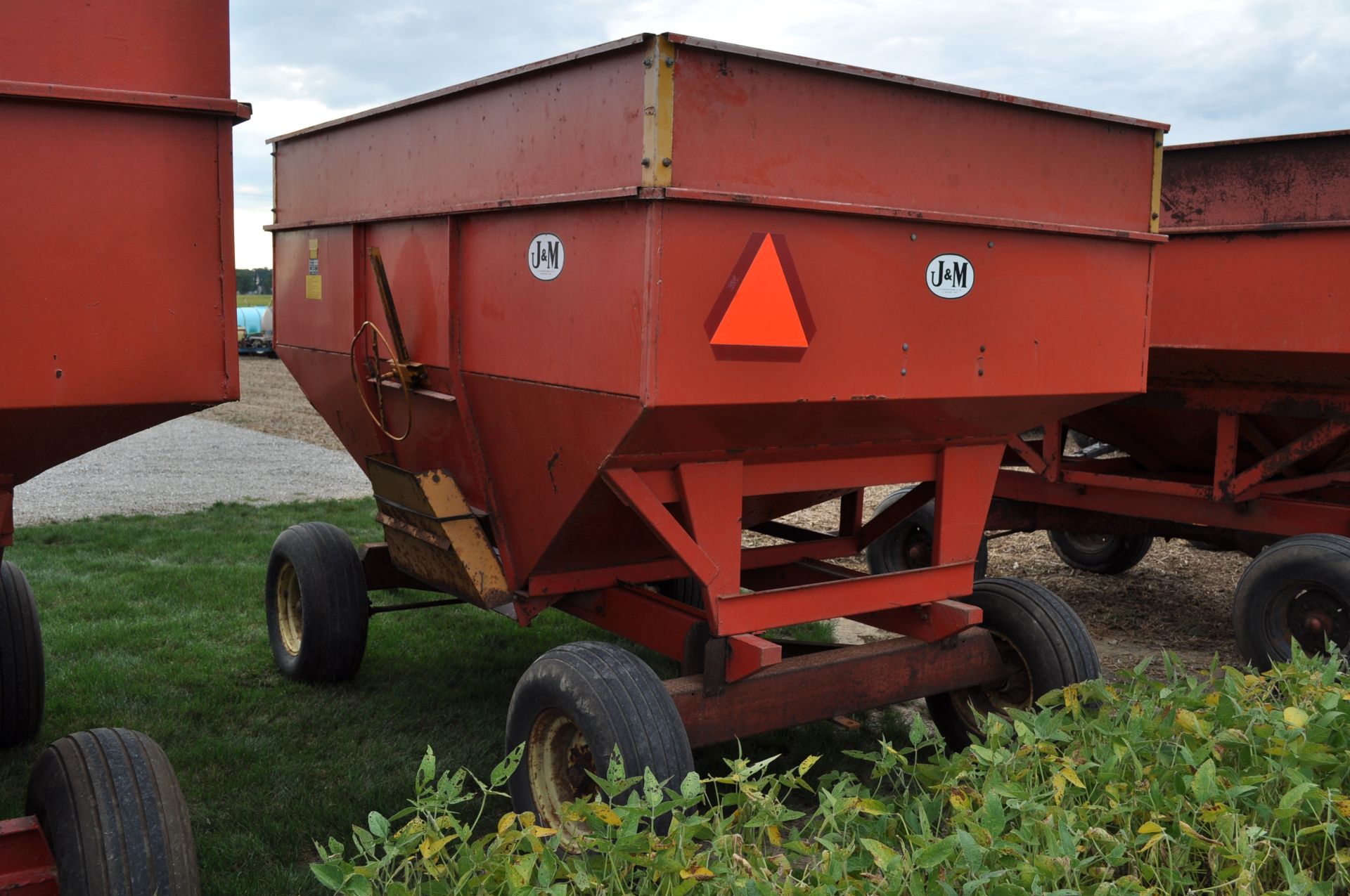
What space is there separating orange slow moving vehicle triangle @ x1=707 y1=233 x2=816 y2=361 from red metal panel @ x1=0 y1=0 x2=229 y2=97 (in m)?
1.38

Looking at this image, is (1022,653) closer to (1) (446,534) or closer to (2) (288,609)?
(1) (446,534)

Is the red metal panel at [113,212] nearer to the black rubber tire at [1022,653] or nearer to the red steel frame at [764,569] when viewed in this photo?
the red steel frame at [764,569]

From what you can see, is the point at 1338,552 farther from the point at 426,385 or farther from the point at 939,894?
the point at 426,385

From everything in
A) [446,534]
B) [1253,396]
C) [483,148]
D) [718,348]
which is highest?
[483,148]

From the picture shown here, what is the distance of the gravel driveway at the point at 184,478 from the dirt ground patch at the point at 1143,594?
495cm

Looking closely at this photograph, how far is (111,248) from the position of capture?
6.91 feet

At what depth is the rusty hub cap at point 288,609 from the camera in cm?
526

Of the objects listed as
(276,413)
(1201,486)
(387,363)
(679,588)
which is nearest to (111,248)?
(387,363)

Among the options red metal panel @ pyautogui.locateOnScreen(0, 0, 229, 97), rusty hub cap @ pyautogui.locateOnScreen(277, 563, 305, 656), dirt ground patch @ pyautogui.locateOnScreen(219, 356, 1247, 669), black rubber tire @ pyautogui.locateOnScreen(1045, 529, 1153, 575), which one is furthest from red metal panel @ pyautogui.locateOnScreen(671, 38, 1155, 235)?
black rubber tire @ pyautogui.locateOnScreen(1045, 529, 1153, 575)

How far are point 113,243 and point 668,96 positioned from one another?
1.43 metres

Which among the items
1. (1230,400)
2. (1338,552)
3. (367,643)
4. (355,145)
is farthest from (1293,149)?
(367,643)

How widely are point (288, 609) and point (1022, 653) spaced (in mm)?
3285

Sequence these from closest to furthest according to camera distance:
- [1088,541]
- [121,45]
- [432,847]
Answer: [121,45], [432,847], [1088,541]

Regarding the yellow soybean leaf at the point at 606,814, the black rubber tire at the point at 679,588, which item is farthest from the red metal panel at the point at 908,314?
the black rubber tire at the point at 679,588
